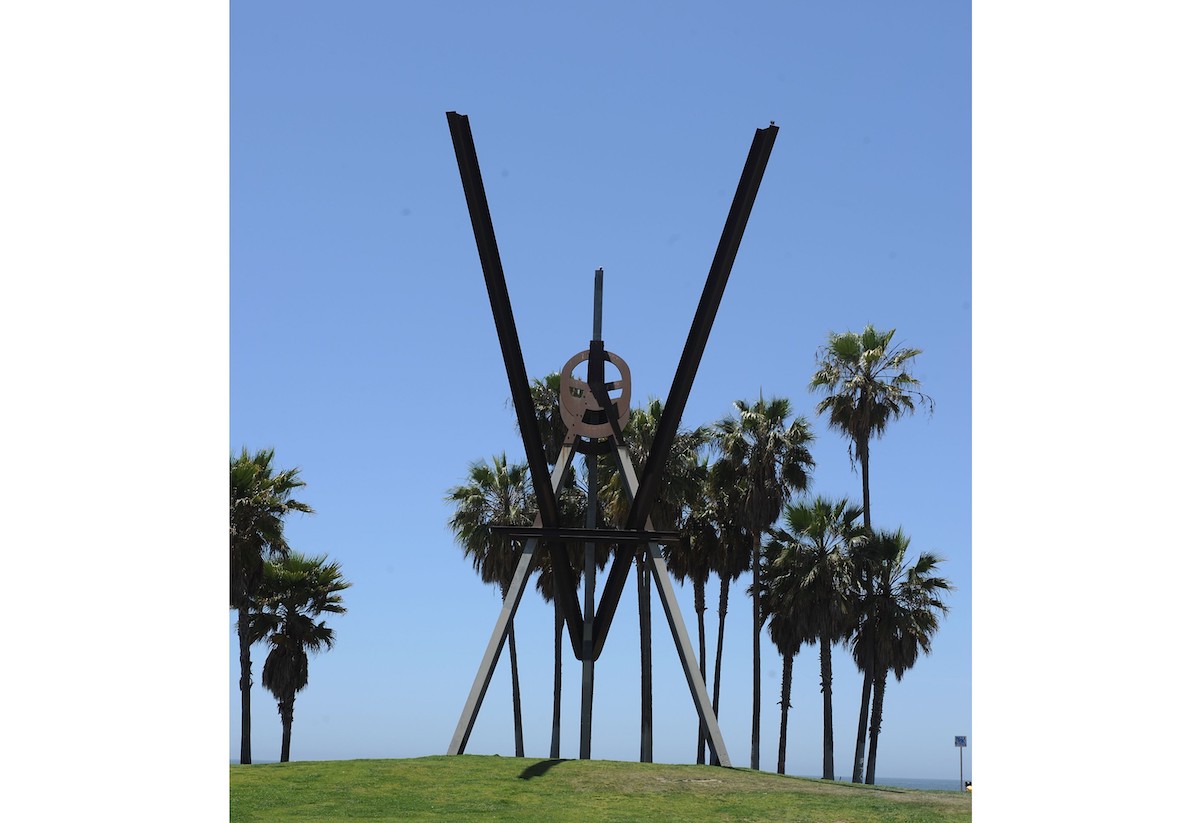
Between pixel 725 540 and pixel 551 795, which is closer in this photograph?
pixel 551 795

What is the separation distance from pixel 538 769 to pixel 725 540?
16.6 meters

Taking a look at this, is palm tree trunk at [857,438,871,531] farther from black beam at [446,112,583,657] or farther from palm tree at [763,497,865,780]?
black beam at [446,112,583,657]

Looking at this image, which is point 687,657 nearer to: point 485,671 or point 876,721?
point 485,671

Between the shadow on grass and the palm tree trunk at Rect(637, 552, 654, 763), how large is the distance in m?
13.0

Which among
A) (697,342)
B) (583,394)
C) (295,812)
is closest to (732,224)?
(697,342)

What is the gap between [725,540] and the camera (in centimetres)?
3416

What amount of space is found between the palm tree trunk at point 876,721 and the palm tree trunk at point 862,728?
0.27 m

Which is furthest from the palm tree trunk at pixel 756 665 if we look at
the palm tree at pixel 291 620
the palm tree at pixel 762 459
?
the palm tree at pixel 291 620

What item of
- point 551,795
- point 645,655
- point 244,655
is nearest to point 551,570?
point 645,655

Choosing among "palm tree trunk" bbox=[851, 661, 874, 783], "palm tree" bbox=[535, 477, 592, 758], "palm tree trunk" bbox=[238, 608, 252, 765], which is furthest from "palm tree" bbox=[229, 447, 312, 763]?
"palm tree trunk" bbox=[851, 661, 874, 783]

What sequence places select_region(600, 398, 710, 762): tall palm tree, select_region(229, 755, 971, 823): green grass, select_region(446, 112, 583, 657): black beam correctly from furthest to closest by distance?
select_region(600, 398, 710, 762): tall palm tree, select_region(446, 112, 583, 657): black beam, select_region(229, 755, 971, 823): green grass

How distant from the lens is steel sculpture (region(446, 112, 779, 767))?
61.1 ft
